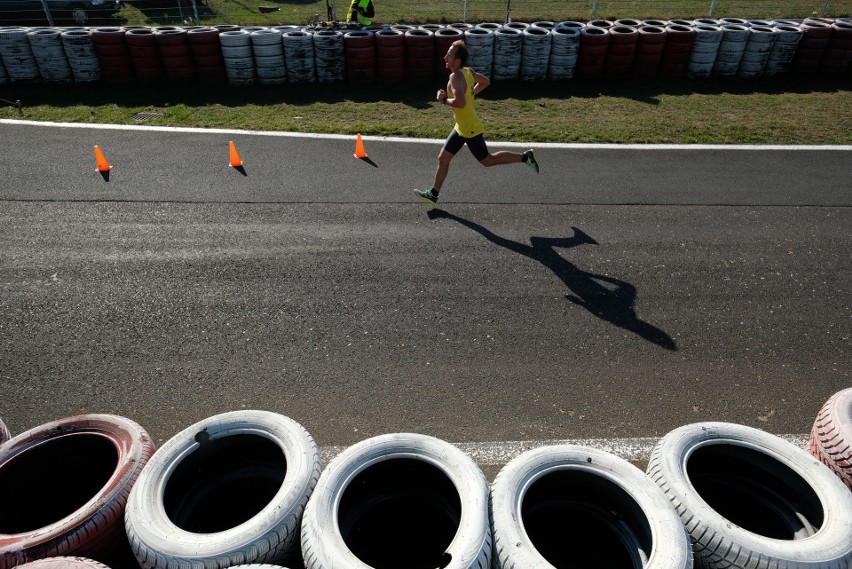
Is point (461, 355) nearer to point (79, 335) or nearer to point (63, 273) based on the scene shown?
point (79, 335)

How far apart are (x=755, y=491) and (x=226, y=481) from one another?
9.88 feet

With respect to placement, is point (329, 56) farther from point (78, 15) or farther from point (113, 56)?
point (78, 15)

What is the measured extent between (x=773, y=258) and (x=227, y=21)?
1737 centimetres

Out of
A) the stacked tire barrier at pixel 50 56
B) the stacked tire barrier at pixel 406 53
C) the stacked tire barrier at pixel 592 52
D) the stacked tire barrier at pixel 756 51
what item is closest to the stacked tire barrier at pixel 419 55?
the stacked tire barrier at pixel 406 53

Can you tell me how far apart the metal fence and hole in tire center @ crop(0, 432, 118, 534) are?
1589 cm

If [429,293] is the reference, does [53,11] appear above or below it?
above

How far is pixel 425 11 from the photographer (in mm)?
18734

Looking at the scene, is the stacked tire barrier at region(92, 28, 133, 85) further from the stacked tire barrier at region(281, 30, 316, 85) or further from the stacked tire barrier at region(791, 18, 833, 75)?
the stacked tire barrier at region(791, 18, 833, 75)

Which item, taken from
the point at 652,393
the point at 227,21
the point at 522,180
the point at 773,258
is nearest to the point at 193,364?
the point at 652,393

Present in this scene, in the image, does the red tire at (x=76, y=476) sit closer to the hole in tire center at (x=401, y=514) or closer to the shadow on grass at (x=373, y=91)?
the hole in tire center at (x=401, y=514)

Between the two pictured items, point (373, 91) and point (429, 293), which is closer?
point (429, 293)

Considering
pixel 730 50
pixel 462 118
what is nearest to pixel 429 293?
pixel 462 118

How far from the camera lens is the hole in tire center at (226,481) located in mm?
3188

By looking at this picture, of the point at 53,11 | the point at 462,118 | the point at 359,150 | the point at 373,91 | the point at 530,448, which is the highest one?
the point at 462,118
